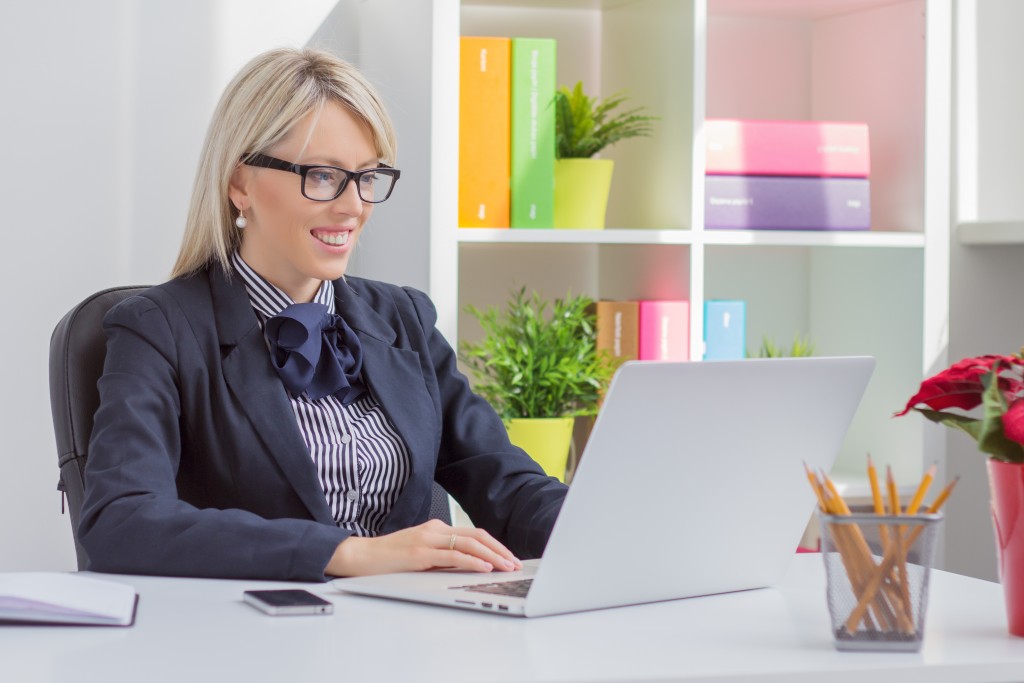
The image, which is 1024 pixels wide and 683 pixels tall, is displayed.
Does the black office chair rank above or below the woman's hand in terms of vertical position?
above

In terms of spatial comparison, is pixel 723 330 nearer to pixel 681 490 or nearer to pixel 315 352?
pixel 315 352

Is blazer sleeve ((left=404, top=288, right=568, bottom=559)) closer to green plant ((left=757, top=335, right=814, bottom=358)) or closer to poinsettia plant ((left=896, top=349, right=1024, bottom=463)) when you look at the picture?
poinsettia plant ((left=896, top=349, right=1024, bottom=463))

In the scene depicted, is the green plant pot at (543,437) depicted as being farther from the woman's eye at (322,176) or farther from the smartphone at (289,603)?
the smartphone at (289,603)

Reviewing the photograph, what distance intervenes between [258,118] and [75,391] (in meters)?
0.45

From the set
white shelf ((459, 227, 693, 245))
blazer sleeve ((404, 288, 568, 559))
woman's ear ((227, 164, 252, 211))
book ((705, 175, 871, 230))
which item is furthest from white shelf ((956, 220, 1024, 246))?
woman's ear ((227, 164, 252, 211))

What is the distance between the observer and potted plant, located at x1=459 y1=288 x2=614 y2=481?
7.87ft

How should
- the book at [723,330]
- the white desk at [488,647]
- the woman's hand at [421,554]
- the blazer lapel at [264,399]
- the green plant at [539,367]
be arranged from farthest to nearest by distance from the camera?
the book at [723,330], the green plant at [539,367], the blazer lapel at [264,399], the woman's hand at [421,554], the white desk at [488,647]

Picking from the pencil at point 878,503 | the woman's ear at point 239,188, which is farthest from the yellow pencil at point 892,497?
the woman's ear at point 239,188

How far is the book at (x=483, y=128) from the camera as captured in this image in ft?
7.89

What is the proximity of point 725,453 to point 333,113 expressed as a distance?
0.89 metres

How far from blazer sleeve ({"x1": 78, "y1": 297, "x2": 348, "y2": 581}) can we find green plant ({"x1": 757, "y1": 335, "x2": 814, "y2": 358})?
1362mm

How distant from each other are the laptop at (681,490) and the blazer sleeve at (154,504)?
10 centimetres

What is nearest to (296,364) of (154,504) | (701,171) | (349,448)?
(349,448)

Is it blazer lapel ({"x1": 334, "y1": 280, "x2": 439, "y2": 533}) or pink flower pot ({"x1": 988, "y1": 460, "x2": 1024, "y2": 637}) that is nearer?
pink flower pot ({"x1": 988, "y1": 460, "x2": 1024, "y2": 637})
